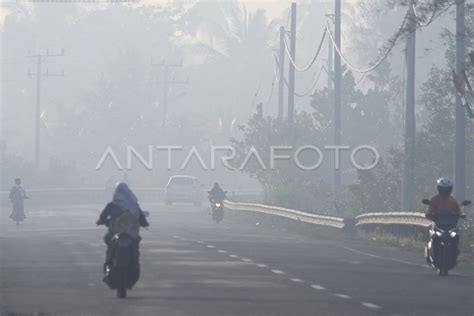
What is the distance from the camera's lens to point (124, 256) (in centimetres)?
2048

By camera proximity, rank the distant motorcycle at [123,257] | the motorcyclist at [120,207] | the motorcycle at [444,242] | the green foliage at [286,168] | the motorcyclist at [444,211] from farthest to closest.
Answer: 1. the green foliage at [286,168]
2. the motorcyclist at [444,211]
3. the motorcycle at [444,242]
4. the motorcyclist at [120,207]
5. the distant motorcycle at [123,257]

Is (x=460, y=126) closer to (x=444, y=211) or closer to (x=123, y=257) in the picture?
(x=444, y=211)

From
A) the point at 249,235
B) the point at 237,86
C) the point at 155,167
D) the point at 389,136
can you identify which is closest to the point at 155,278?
the point at 249,235

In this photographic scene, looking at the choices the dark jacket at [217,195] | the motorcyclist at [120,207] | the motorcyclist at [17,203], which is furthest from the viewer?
the dark jacket at [217,195]

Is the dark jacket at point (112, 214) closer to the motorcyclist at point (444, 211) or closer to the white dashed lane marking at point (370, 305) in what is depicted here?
the white dashed lane marking at point (370, 305)

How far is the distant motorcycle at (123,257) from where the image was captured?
20.2 metres

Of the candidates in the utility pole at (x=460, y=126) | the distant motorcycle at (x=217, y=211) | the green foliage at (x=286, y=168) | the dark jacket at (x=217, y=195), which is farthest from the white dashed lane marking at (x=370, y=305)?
the green foliage at (x=286, y=168)

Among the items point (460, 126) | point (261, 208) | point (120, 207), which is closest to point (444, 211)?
point (120, 207)

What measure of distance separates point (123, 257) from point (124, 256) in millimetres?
19

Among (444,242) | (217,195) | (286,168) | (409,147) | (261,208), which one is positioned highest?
(409,147)

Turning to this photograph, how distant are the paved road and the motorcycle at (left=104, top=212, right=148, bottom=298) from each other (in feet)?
0.95

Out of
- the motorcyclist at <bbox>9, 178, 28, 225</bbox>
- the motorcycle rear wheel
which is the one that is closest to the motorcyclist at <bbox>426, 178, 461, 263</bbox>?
the motorcycle rear wheel

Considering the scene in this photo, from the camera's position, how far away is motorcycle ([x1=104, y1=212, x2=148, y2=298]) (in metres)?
20.3

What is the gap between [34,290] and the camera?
21.2 m
